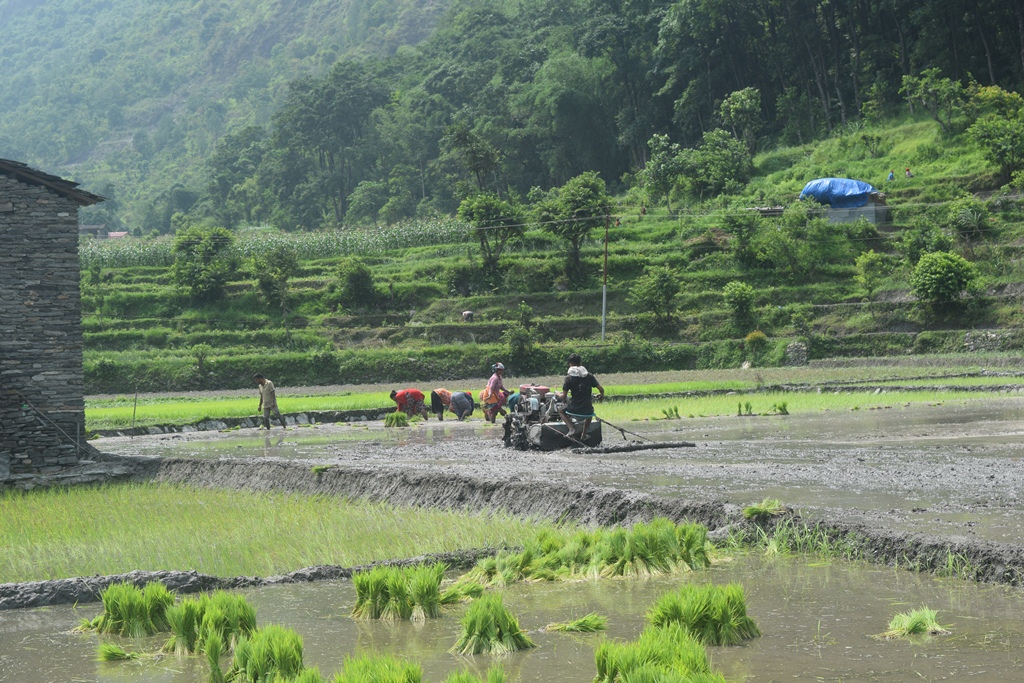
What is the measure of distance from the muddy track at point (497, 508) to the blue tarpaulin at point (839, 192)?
37406 millimetres

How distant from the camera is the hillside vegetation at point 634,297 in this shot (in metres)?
39.9

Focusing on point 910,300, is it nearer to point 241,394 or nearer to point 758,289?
point 758,289

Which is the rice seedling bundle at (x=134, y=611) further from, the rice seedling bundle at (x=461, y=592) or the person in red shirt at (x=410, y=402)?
the person in red shirt at (x=410, y=402)

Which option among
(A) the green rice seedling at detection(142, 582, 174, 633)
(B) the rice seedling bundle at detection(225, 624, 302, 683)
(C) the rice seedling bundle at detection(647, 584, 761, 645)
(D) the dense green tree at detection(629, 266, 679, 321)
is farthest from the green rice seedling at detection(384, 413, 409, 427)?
(D) the dense green tree at detection(629, 266, 679, 321)

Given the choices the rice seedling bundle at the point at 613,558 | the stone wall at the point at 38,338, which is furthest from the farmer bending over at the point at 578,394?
the stone wall at the point at 38,338

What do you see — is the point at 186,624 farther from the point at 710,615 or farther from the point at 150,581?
the point at 710,615

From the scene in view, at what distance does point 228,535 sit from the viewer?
11.1 m

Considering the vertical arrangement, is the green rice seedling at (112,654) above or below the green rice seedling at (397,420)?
below

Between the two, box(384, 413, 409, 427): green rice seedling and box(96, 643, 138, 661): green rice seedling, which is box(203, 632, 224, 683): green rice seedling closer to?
box(96, 643, 138, 661): green rice seedling

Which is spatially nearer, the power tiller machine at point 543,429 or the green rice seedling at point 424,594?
the green rice seedling at point 424,594

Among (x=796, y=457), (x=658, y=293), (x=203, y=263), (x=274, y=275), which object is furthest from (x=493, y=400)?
(x=203, y=263)

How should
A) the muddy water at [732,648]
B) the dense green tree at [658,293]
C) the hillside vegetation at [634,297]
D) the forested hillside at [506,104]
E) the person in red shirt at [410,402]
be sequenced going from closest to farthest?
the muddy water at [732,648] → the person in red shirt at [410,402] → the hillside vegetation at [634,297] → the dense green tree at [658,293] → the forested hillside at [506,104]

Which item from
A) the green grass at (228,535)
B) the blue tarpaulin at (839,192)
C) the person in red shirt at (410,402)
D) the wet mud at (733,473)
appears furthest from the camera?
the blue tarpaulin at (839,192)

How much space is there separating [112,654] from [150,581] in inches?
80.1
